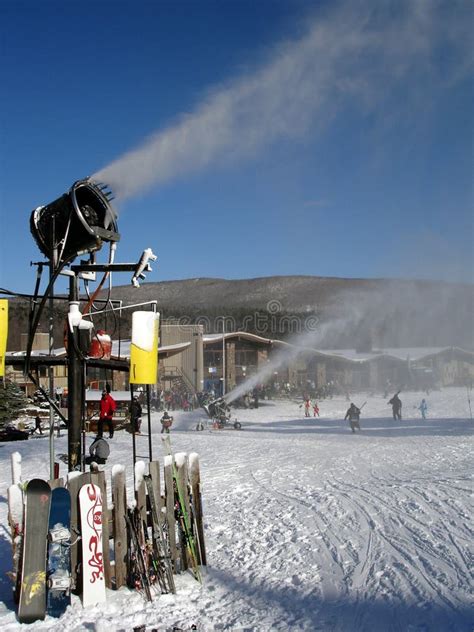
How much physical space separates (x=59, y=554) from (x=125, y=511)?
0.79m

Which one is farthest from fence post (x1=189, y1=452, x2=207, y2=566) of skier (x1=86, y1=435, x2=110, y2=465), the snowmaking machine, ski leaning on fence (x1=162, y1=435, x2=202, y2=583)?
the snowmaking machine

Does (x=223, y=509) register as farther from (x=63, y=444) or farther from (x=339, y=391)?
(x=339, y=391)

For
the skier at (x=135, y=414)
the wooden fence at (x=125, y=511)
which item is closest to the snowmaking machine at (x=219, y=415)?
the skier at (x=135, y=414)

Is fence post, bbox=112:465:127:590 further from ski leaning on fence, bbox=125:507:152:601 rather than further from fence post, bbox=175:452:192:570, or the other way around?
fence post, bbox=175:452:192:570

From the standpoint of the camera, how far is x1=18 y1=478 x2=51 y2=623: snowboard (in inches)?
230

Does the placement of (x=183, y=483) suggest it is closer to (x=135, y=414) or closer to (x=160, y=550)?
(x=160, y=550)

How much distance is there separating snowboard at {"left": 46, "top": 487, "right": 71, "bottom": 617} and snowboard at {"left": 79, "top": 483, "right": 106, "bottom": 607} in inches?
5.7

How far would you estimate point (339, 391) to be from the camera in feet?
216

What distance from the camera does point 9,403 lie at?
28500 mm

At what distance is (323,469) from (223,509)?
4967mm

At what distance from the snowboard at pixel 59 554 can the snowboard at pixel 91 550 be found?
0.47 feet

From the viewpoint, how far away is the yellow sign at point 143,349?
293 inches

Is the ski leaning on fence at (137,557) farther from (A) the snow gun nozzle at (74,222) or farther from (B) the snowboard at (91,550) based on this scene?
(A) the snow gun nozzle at (74,222)

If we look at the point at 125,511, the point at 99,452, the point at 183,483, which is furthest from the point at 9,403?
the point at 125,511
